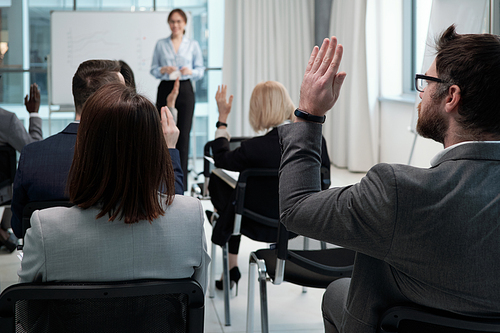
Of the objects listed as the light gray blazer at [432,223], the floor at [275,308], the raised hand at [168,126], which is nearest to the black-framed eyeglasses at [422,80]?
the light gray blazer at [432,223]

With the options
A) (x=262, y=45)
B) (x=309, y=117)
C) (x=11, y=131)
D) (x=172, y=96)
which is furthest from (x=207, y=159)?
(x=262, y=45)

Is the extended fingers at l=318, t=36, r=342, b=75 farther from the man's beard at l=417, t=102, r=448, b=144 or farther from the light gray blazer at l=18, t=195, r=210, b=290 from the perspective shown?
the light gray blazer at l=18, t=195, r=210, b=290

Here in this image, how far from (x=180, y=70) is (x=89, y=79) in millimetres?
2995

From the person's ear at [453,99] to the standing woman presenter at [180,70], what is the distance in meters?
3.96

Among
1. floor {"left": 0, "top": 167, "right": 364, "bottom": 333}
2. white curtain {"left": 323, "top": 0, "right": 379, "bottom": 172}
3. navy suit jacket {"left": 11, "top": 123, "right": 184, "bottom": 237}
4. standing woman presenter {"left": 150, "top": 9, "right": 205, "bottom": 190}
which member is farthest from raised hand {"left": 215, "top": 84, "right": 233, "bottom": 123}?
white curtain {"left": 323, "top": 0, "right": 379, "bottom": 172}

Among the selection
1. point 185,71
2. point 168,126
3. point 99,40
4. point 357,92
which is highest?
point 99,40

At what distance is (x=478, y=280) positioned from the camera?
0.90m

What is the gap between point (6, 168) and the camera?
2682 millimetres

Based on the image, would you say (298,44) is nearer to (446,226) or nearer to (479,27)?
(479,27)

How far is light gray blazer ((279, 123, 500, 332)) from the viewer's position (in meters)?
0.88

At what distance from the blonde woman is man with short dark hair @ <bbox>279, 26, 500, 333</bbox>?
46.4 inches

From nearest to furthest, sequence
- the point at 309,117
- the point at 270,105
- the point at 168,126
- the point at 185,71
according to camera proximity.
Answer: the point at 309,117 < the point at 168,126 < the point at 270,105 < the point at 185,71

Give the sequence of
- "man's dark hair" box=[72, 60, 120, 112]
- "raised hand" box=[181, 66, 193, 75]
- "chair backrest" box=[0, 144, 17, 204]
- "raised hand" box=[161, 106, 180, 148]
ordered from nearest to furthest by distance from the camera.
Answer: "raised hand" box=[161, 106, 180, 148] < "man's dark hair" box=[72, 60, 120, 112] < "chair backrest" box=[0, 144, 17, 204] < "raised hand" box=[181, 66, 193, 75]

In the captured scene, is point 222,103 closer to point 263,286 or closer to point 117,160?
point 263,286
